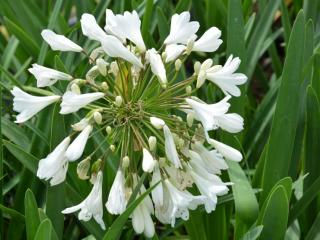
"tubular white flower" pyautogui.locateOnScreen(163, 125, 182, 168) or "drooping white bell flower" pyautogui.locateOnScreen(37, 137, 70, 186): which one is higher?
"drooping white bell flower" pyautogui.locateOnScreen(37, 137, 70, 186)

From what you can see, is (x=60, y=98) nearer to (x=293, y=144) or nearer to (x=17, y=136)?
(x=17, y=136)

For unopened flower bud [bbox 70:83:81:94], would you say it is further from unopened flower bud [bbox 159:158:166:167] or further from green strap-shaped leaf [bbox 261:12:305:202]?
green strap-shaped leaf [bbox 261:12:305:202]

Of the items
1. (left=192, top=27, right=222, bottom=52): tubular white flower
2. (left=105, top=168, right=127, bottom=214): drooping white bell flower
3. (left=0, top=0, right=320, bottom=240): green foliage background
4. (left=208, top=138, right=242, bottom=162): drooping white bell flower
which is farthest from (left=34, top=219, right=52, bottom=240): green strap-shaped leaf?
(left=192, top=27, right=222, bottom=52): tubular white flower

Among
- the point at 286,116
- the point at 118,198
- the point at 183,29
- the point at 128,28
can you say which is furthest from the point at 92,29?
the point at 286,116

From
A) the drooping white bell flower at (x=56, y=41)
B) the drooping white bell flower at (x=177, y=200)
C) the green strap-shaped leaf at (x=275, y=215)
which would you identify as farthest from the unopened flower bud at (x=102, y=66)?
the green strap-shaped leaf at (x=275, y=215)

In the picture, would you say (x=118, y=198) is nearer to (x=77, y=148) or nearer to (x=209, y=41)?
(x=77, y=148)
